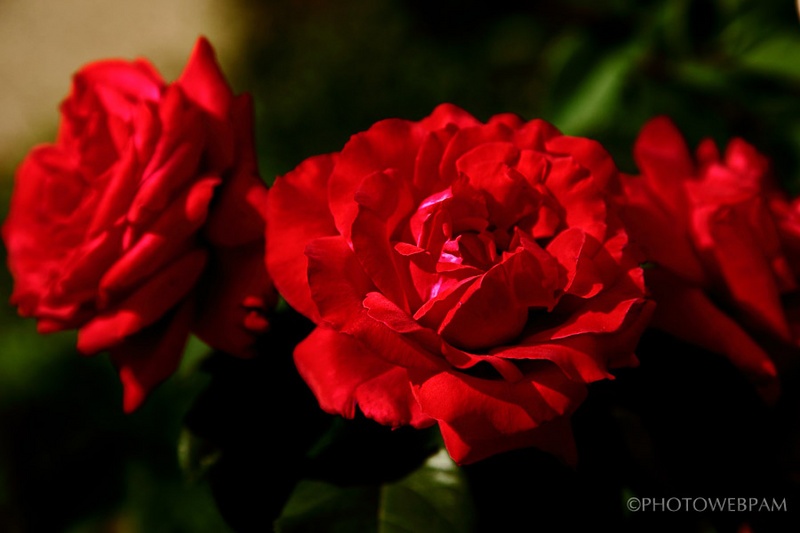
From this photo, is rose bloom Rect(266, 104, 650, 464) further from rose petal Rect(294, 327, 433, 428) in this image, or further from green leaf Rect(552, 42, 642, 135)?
green leaf Rect(552, 42, 642, 135)

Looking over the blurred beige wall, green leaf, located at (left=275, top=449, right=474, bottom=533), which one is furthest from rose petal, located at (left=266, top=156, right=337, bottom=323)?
the blurred beige wall

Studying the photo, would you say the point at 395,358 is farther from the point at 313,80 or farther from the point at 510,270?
the point at 313,80

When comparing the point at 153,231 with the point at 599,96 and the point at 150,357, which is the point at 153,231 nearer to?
the point at 150,357

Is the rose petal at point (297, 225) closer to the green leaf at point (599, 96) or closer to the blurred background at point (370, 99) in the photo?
the blurred background at point (370, 99)

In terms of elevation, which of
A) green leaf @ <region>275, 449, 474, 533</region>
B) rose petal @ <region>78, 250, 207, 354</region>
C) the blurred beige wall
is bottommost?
the blurred beige wall

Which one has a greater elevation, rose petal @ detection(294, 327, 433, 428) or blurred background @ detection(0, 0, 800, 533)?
rose petal @ detection(294, 327, 433, 428)

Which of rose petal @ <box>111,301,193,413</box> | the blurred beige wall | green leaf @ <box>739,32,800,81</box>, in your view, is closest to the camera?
rose petal @ <box>111,301,193,413</box>

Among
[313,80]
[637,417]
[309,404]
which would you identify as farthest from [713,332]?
[313,80]

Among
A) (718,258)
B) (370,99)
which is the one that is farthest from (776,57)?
(370,99)
